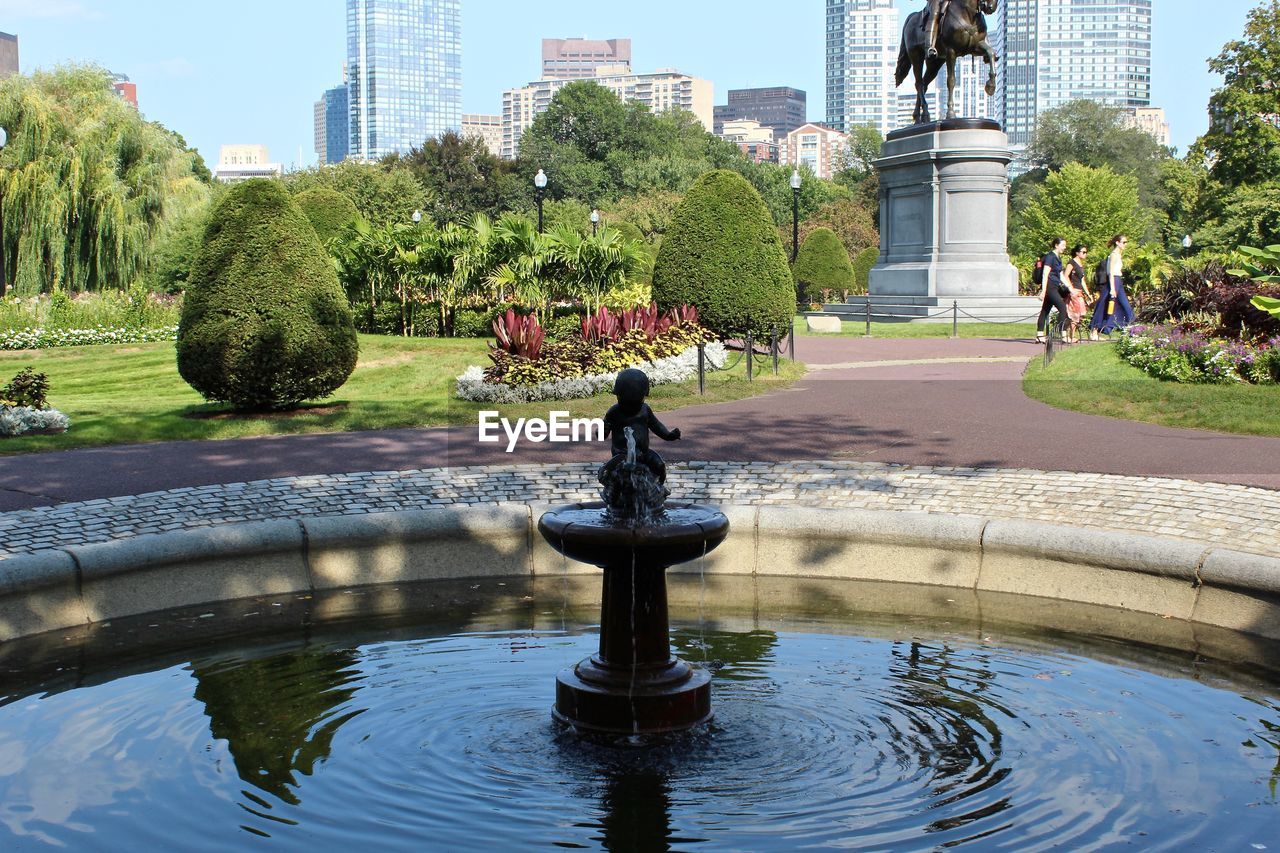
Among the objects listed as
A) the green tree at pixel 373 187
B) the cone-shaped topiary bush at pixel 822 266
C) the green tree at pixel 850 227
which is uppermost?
the green tree at pixel 373 187

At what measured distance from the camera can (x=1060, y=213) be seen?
61.9 metres

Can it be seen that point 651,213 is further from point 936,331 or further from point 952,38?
point 936,331

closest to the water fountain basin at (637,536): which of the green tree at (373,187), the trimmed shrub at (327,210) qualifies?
the trimmed shrub at (327,210)

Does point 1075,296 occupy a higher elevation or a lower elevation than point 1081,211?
lower

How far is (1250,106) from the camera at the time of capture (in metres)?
49.9

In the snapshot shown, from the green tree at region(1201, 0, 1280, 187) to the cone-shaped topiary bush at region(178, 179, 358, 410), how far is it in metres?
45.1

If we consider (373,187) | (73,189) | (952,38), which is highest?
(952,38)

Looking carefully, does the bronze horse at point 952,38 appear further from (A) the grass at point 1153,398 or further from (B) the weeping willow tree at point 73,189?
(B) the weeping willow tree at point 73,189

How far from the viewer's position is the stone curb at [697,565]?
257 inches

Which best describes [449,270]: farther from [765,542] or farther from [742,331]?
[765,542]

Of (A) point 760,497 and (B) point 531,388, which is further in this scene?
(B) point 531,388

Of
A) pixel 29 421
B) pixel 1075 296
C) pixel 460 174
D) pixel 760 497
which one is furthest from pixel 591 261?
pixel 460 174

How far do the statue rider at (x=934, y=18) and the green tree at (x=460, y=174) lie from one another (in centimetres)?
4674

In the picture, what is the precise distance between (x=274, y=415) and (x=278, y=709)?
9.28m
